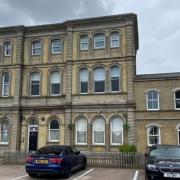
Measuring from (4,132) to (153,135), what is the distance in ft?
46.9

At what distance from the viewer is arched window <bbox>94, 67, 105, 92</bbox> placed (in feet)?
85.4

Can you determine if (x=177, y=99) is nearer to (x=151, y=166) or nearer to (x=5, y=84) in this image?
(x=151, y=166)

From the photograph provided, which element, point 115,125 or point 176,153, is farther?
point 115,125

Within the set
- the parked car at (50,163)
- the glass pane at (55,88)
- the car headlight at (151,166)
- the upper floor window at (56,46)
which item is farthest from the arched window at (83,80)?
the car headlight at (151,166)

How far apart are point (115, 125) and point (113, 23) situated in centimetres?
962

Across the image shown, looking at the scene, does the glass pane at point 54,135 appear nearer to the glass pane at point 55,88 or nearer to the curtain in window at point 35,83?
the glass pane at point 55,88

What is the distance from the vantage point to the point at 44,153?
14.3 m

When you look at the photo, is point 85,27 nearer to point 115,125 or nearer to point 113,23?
point 113,23

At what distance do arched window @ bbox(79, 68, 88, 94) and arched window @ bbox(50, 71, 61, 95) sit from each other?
7.41 ft

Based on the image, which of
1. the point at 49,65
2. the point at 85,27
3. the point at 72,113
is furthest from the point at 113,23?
the point at 72,113

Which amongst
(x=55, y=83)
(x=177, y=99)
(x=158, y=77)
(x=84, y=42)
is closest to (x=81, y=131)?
(x=55, y=83)

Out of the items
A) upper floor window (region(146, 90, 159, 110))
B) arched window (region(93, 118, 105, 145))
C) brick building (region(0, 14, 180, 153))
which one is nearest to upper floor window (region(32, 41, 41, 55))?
brick building (region(0, 14, 180, 153))

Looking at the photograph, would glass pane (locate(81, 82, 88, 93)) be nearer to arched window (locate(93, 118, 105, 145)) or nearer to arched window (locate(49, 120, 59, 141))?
arched window (locate(93, 118, 105, 145))

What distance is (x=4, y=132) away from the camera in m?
27.5
